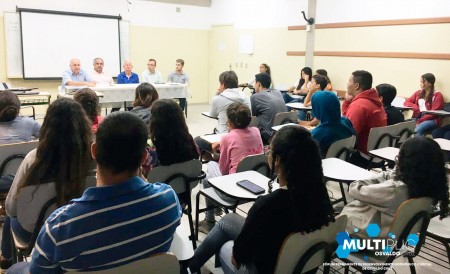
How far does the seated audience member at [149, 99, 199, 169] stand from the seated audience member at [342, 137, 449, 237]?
1.13 metres

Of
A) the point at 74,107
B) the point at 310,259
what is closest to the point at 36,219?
the point at 74,107

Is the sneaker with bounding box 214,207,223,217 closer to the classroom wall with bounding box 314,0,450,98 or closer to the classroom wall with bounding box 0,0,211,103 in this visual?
the classroom wall with bounding box 314,0,450,98

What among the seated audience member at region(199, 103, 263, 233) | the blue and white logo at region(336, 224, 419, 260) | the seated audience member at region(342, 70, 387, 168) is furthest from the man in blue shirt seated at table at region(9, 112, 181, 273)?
the seated audience member at region(342, 70, 387, 168)

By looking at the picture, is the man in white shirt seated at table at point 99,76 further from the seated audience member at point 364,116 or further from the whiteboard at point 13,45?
the seated audience member at point 364,116

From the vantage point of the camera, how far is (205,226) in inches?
118

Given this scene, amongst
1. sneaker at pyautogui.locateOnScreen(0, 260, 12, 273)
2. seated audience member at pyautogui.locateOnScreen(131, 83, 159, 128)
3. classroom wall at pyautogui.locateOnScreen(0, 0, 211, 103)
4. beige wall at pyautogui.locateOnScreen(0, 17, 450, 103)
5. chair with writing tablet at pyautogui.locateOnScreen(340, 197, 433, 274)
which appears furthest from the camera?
classroom wall at pyautogui.locateOnScreen(0, 0, 211, 103)

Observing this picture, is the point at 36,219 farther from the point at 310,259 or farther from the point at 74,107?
the point at 310,259

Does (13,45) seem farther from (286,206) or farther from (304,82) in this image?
(286,206)

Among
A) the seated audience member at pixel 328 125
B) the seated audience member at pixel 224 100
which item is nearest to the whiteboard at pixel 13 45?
the seated audience member at pixel 224 100

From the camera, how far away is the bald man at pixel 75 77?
20.0 feet

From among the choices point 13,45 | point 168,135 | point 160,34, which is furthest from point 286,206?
point 160,34

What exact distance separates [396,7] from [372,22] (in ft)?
1.41

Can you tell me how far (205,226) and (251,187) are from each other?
1052 mm

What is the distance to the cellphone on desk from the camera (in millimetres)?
2059
